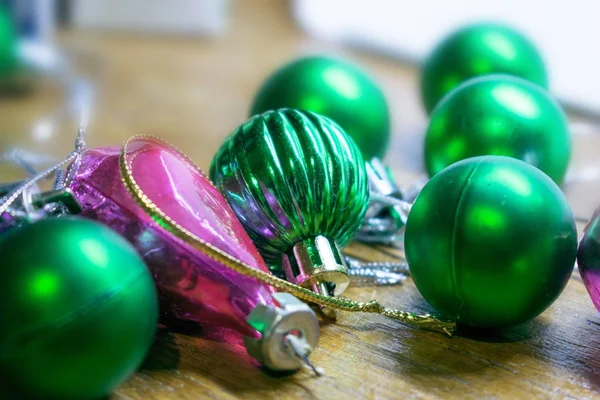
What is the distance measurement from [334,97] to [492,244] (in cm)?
24

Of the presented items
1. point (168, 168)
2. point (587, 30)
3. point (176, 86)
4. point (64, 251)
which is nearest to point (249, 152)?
point (168, 168)

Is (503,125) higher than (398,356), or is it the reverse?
(503,125)

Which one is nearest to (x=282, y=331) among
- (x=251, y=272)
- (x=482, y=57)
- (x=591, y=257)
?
(x=251, y=272)

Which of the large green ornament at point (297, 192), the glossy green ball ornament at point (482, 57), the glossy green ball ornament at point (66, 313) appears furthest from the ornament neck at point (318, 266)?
the glossy green ball ornament at point (482, 57)

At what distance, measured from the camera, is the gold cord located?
46 centimetres

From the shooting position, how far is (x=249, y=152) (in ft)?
1.77

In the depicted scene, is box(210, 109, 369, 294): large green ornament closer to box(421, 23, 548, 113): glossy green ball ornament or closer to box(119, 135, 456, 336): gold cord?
box(119, 135, 456, 336): gold cord

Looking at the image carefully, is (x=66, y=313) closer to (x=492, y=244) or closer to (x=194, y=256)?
(x=194, y=256)

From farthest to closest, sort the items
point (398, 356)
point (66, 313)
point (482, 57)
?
point (482, 57), point (398, 356), point (66, 313)

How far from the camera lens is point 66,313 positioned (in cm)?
39

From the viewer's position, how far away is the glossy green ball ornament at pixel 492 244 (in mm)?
480

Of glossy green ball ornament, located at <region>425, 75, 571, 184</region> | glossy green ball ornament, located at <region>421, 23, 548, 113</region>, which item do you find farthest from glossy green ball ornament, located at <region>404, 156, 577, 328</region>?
glossy green ball ornament, located at <region>421, 23, 548, 113</region>

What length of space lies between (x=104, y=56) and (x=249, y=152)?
0.67 metres

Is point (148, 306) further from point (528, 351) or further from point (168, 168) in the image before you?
point (528, 351)
